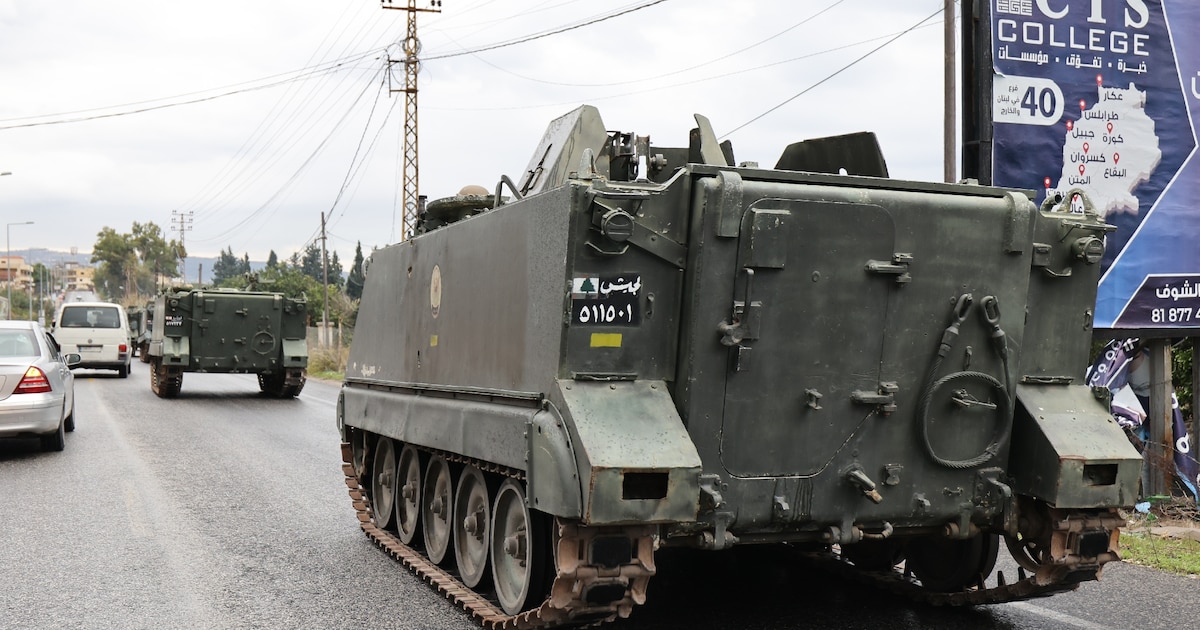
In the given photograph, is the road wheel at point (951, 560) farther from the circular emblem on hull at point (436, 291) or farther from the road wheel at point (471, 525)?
the circular emblem on hull at point (436, 291)

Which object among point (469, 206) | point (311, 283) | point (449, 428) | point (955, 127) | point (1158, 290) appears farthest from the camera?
point (311, 283)

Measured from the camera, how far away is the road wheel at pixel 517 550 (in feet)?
19.1

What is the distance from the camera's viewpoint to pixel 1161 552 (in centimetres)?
802

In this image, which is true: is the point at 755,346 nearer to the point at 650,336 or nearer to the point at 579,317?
the point at 650,336

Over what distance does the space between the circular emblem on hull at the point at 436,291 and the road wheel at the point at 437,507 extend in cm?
92

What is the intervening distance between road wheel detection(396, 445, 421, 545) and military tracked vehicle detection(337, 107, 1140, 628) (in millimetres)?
1490

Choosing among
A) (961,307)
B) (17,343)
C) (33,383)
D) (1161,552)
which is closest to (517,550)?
(961,307)

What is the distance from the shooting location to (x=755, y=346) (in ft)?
17.8

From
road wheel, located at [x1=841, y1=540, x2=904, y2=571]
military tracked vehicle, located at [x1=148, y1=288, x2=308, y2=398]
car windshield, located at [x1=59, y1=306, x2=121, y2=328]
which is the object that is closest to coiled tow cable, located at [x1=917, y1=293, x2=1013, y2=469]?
road wheel, located at [x1=841, y1=540, x2=904, y2=571]

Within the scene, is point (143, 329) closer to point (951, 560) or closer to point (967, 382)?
point (951, 560)

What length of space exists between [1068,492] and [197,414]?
15.8 meters

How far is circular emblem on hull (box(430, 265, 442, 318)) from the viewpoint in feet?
24.4

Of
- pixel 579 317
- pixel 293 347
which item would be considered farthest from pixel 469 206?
pixel 293 347

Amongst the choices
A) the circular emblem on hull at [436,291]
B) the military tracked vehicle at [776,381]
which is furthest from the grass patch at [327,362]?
the military tracked vehicle at [776,381]
